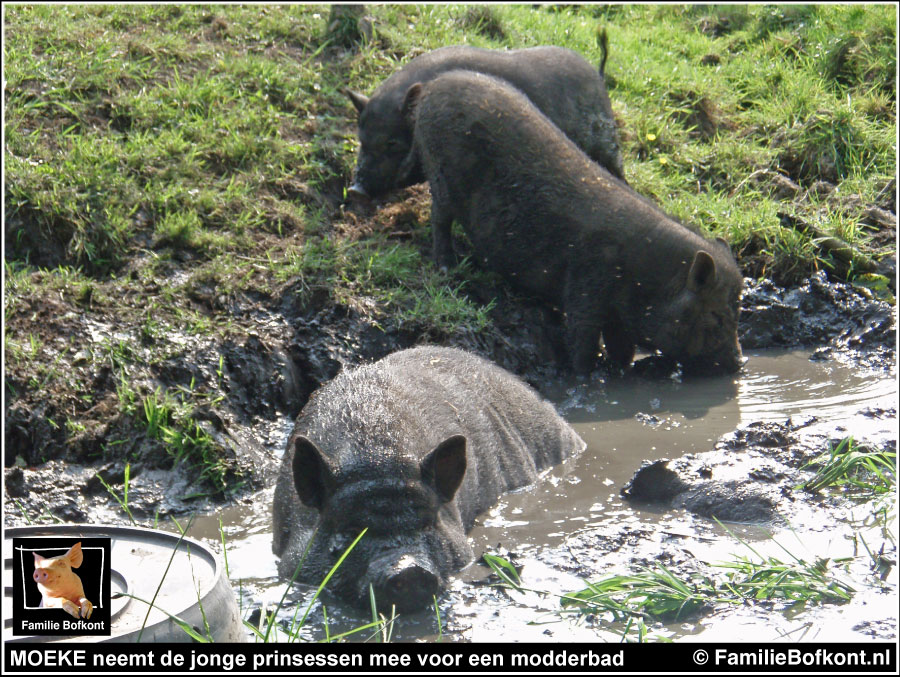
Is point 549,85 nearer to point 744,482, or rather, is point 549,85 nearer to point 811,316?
point 811,316

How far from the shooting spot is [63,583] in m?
2.79

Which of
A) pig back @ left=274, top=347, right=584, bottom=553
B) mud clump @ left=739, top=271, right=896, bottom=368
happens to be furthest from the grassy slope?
pig back @ left=274, top=347, right=584, bottom=553

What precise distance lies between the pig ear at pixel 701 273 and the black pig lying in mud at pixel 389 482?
229 cm

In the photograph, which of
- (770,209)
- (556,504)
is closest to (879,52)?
(770,209)

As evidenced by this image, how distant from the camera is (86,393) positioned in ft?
18.5

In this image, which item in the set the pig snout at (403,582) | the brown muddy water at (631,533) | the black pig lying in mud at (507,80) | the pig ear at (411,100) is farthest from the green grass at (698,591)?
the pig ear at (411,100)

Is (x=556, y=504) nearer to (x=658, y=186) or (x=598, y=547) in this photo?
(x=598, y=547)

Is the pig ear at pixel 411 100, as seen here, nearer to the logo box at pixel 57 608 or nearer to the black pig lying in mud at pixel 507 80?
the black pig lying in mud at pixel 507 80

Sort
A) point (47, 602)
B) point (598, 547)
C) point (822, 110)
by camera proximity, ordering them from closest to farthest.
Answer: point (47, 602)
point (598, 547)
point (822, 110)

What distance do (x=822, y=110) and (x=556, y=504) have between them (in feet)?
20.5

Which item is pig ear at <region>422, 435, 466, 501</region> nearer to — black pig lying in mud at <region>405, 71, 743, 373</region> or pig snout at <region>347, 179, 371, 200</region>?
black pig lying in mud at <region>405, 71, 743, 373</region>

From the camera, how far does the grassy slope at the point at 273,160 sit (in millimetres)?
6180

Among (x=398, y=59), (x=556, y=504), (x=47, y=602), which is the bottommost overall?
(x=556, y=504)

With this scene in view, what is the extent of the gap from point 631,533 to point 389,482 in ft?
3.99
